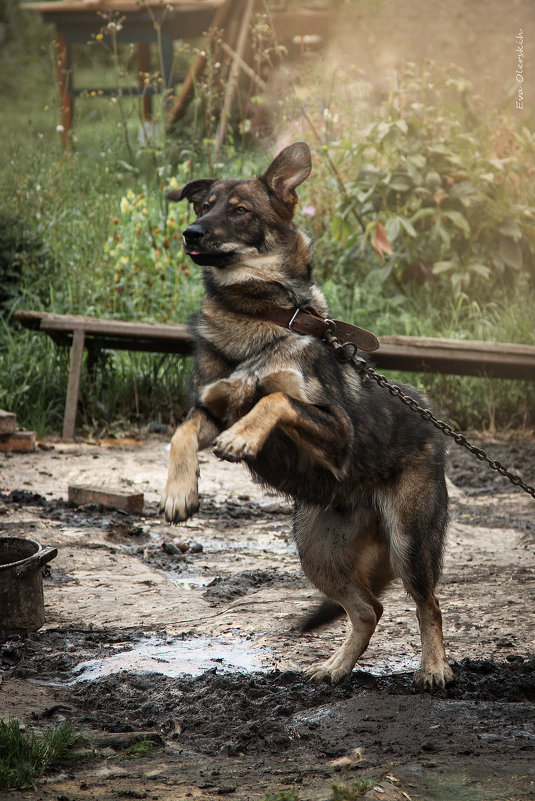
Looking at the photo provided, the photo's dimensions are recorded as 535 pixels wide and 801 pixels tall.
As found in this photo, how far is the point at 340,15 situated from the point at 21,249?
7.20 m

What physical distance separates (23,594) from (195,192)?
2.00 m

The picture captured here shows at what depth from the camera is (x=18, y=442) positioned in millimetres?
7215

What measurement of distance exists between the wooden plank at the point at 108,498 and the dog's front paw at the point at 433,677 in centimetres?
292

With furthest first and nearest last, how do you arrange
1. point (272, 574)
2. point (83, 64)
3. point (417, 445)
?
point (83, 64)
point (272, 574)
point (417, 445)

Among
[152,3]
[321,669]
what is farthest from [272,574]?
[152,3]

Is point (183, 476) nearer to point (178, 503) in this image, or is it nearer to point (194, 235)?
point (178, 503)

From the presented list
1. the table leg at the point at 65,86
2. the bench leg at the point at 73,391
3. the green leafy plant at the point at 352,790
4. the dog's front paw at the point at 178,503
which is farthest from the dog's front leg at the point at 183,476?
the table leg at the point at 65,86

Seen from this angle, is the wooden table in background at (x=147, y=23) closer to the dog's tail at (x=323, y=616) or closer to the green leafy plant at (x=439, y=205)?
the green leafy plant at (x=439, y=205)

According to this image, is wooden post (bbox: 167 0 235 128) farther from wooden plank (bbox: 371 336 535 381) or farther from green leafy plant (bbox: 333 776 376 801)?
green leafy plant (bbox: 333 776 376 801)

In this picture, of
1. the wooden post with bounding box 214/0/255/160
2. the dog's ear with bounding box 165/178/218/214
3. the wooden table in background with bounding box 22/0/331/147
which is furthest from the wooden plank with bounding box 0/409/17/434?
the wooden table in background with bounding box 22/0/331/147

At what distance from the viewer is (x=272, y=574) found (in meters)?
4.97

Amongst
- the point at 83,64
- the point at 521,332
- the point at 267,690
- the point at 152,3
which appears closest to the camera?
the point at 267,690

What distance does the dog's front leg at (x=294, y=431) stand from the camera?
296 cm

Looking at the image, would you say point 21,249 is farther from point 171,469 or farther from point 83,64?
point 83,64
